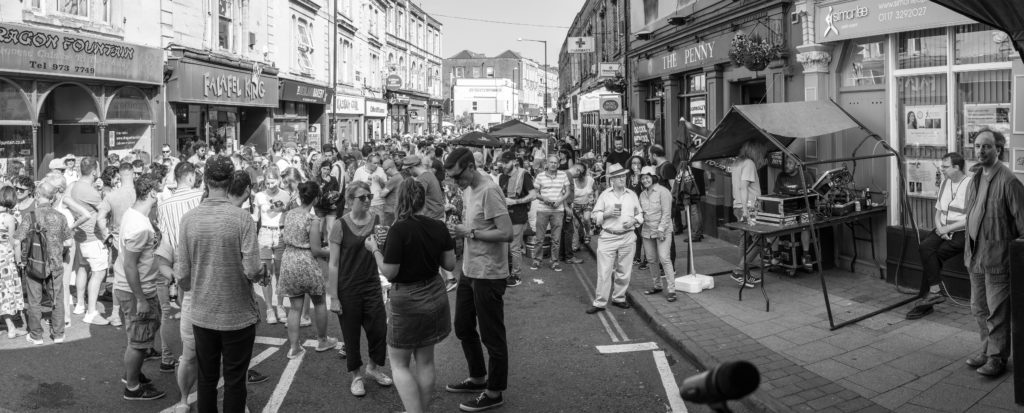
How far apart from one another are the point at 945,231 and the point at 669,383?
3.35 m

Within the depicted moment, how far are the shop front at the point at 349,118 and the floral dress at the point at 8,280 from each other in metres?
27.2

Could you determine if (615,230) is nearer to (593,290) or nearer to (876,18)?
(593,290)

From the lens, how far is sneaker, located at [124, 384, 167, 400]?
5973 mm

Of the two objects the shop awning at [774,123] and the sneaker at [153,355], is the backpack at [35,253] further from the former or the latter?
the shop awning at [774,123]

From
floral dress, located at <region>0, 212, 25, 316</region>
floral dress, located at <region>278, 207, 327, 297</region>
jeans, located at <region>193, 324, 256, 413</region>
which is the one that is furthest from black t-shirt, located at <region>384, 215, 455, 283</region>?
floral dress, located at <region>0, 212, 25, 316</region>

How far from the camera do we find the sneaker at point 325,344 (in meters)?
7.21

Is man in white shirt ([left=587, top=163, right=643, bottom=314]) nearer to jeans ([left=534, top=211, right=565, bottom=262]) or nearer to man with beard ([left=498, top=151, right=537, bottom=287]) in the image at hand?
man with beard ([left=498, top=151, right=537, bottom=287])

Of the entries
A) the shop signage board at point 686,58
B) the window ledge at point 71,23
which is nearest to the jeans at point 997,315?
the shop signage board at point 686,58

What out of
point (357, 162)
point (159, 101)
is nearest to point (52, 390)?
point (357, 162)

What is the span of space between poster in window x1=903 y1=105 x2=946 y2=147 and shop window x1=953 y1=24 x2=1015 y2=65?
61 centimetres

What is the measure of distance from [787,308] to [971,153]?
8.63ft

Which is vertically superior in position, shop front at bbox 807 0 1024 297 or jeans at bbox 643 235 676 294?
shop front at bbox 807 0 1024 297

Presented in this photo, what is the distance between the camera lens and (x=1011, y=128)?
306 inches

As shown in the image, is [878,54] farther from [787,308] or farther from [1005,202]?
[1005,202]
